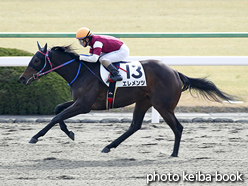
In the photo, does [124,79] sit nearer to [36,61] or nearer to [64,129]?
[64,129]

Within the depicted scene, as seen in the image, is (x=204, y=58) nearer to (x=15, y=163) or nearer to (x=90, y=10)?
(x=15, y=163)

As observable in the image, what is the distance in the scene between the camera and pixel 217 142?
589 cm

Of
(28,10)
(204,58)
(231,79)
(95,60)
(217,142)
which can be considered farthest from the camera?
(28,10)

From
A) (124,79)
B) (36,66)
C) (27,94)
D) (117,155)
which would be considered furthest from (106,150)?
(27,94)

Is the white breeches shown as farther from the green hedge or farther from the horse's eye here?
the green hedge

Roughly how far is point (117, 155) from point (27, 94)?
8.93 feet

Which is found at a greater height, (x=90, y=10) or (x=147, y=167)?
(x=90, y=10)

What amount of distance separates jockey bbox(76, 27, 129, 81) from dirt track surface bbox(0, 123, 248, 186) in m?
1.02

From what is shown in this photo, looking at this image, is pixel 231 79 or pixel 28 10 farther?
pixel 28 10

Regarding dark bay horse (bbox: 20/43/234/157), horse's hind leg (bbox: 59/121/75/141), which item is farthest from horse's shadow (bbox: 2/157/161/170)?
horse's hind leg (bbox: 59/121/75/141)

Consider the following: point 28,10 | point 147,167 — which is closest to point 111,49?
point 147,167

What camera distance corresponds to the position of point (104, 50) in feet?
18.2

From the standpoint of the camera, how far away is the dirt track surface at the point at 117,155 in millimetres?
4273

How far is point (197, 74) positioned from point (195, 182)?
584 centimetres
